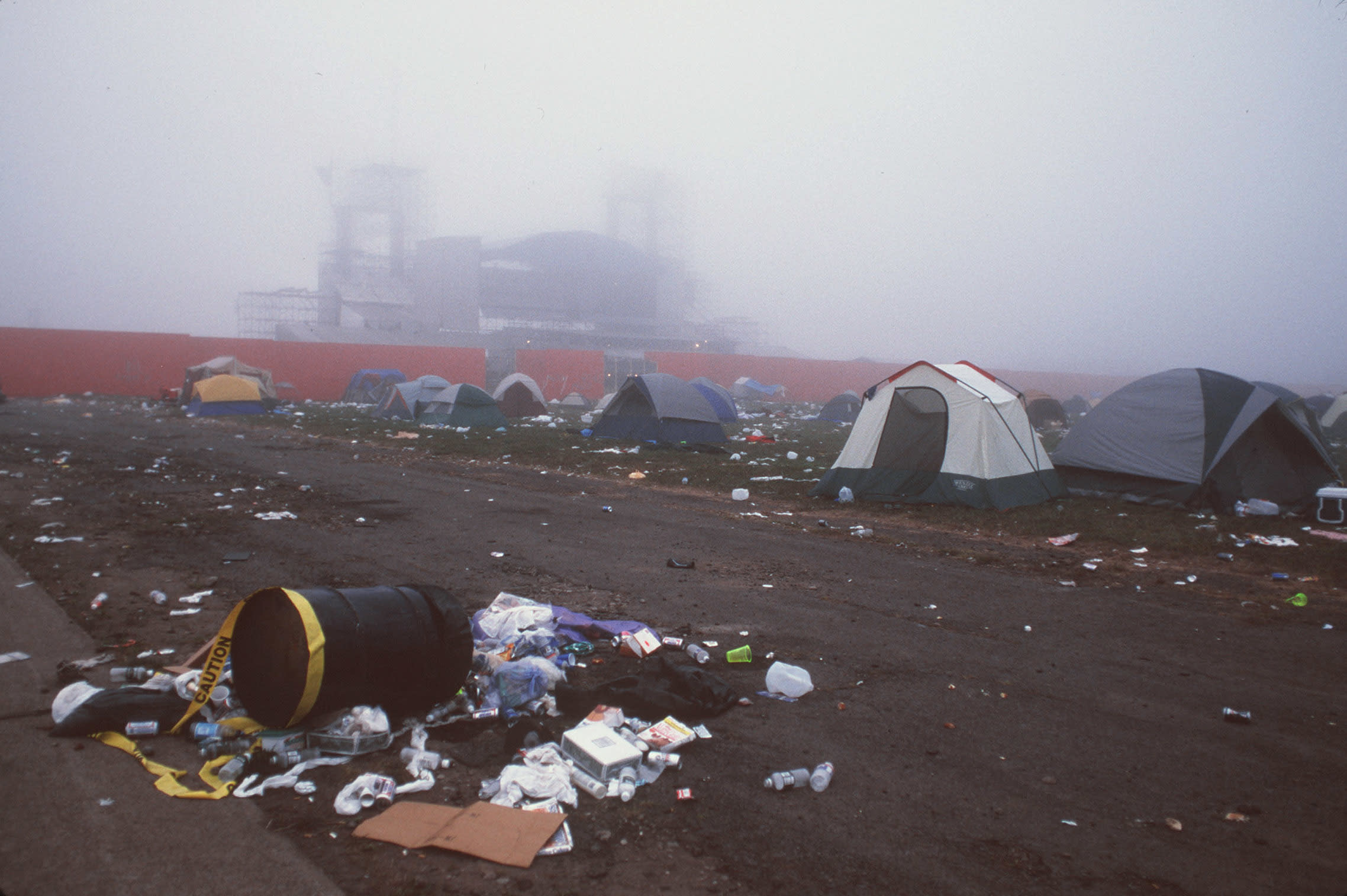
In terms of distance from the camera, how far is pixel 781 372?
4331 cm

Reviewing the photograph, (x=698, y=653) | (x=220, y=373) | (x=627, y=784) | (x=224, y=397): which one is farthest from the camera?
(x=220, y=373)

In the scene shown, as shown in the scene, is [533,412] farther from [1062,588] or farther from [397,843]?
[397,843]

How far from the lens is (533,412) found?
2497 centimetres

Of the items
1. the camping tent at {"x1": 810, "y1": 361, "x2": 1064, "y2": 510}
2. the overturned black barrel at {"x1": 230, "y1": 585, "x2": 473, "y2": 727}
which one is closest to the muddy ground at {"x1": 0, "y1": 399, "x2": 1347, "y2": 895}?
the overturned black barrel at {"x1": 230, "y1": 585, "x2": 473, "y2": 727}

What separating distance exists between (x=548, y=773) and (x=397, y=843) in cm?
66

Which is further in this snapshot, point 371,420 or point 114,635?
point 371,420

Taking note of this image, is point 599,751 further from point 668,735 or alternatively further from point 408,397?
point 408,397

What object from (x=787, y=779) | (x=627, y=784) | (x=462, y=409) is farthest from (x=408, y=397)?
(x=787, y=779)

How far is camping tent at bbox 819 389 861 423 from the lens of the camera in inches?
1059

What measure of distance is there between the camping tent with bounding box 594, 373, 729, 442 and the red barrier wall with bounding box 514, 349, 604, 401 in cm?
1863

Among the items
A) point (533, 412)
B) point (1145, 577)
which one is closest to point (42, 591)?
point (1145, 577)

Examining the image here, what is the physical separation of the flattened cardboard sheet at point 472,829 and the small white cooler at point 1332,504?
1011 cm

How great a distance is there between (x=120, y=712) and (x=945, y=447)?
9031 mm

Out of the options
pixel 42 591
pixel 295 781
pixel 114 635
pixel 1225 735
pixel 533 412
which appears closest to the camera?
pixel 295 781
